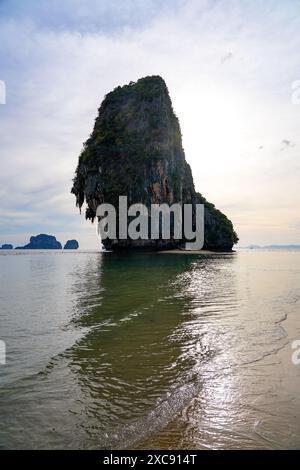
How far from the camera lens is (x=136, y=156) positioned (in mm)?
65438

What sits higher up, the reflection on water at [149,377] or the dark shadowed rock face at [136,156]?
the dark shadowed rock face at [136,156]

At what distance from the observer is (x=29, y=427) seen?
372 centimetres

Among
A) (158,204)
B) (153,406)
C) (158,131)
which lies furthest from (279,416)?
(158,131)

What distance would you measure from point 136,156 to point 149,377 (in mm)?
63192

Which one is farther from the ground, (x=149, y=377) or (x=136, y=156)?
(x=136, y=156)

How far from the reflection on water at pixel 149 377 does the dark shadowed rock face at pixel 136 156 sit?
52853 millimetres

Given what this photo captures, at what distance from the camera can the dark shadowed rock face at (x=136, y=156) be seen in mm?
62969

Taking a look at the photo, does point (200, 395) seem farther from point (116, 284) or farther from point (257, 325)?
point (116, 284)

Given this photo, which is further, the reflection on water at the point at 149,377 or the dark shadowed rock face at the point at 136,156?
the dark shadowed rock face at the point at 136,156

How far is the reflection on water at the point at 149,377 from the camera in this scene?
11.8ft

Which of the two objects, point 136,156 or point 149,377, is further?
point 136,156

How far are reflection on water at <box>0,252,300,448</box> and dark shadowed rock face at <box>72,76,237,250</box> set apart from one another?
52853 millimetres

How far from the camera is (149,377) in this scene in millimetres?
5160

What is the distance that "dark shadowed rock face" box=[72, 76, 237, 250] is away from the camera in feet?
207
